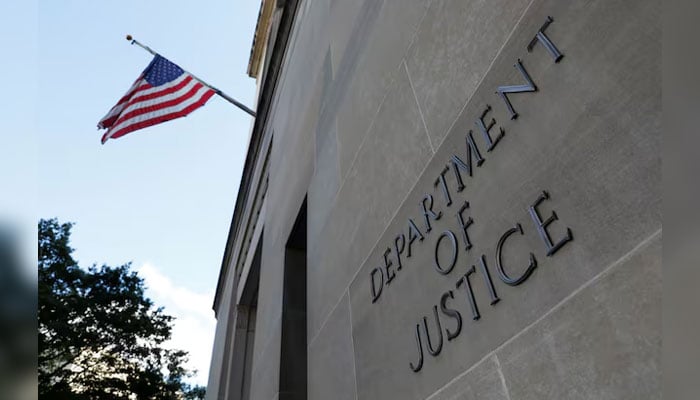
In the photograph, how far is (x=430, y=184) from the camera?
287 centimetres

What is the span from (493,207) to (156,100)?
10793mm

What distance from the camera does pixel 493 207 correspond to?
221 cm

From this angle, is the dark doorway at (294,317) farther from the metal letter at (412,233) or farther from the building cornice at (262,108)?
the building cornice at (262,108)

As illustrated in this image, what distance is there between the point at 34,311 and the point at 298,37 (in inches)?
356

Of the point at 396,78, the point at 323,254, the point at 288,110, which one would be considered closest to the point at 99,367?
the point at 288,110

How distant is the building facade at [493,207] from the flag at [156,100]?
7.09 metres

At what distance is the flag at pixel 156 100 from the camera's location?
1055 cm

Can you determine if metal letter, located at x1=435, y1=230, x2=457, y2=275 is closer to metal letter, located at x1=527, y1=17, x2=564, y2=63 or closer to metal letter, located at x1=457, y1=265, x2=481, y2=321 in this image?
metal letter, located at x1=457, y1=265, x2=481, y2=321

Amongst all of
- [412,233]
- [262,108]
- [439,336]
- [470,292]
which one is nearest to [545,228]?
[470,292]

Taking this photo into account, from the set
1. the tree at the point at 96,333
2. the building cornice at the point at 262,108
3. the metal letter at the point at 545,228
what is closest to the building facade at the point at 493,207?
the metal letter at the point at 545,228

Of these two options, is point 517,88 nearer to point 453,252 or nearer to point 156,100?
point 453,252

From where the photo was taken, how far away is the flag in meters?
10.6

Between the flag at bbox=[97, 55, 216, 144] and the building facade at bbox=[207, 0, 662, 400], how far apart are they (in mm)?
7094

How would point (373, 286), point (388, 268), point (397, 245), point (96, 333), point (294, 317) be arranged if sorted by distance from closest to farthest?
point (397, 245)
point (388, 268)
point (373, 286)
point (294, 317)
point (96, 333)
